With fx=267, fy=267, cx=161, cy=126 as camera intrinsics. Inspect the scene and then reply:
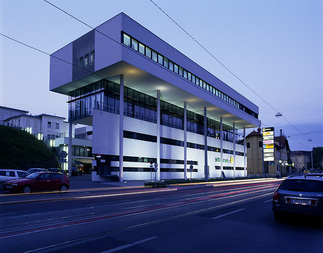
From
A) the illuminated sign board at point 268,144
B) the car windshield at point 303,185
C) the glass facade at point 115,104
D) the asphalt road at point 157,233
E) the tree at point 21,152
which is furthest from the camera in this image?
the illuminated sign board at point 268,144

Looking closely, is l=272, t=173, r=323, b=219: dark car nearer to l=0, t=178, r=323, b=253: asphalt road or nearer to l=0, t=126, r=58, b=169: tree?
l=0, t=178, r=323, b=253: asphalt road

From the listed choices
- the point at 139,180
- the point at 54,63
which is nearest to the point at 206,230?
the point at 139,180

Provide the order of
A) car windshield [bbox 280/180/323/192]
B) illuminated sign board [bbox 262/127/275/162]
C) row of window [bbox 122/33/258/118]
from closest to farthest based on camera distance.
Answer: car windshield [bbox 280/180/323/192]
row of window [bbox 122/33/258/118]
illuminated sign board [bbox 262/127/275/162]

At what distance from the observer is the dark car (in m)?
7.99

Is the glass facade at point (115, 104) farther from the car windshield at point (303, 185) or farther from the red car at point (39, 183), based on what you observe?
the car windshield at point (303, 185)

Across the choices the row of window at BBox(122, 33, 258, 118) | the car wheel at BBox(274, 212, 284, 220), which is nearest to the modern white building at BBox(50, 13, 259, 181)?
the row of window at BBox(122, 33, 258, 118)

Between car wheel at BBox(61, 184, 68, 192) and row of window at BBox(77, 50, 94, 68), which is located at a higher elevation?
row of window at BBox(77, 50, 94, 68)

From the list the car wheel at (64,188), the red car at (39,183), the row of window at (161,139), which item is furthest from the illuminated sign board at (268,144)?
the red car at (39,183)

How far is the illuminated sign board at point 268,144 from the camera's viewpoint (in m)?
61.4

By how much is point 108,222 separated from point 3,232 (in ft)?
9.61

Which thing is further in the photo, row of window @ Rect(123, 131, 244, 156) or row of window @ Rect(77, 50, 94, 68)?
row of window @ Rect(123, 131, 244, 156)

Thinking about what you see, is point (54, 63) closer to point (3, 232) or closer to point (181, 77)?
point (181, 77)

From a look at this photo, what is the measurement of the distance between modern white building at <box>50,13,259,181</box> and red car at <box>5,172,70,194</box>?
1060 cm

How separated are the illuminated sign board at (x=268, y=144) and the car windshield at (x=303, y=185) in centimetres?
5601
